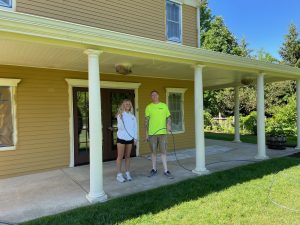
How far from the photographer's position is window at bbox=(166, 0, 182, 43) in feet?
27.2

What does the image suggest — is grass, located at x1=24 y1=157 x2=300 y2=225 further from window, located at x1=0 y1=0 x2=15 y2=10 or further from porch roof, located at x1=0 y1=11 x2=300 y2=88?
window, located at x1=0 y1=0 x2=15 y2=10

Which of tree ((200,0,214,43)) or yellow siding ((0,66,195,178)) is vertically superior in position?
tree ((200,0,214,43))

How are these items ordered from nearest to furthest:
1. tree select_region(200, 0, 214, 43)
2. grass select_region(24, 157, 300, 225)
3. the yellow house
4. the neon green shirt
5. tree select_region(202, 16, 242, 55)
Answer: grass select_region(24, 157, 300, 225) < the yellow house < the neon green shirt < tree select_region(202, 16, 242, 55) < tree select_region(200, 0, 214, 43)

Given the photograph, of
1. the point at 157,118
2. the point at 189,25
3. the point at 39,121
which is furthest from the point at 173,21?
the point at 39,121

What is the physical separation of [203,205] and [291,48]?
24270 millimetres

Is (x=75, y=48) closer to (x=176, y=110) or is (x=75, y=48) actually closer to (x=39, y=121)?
(x=39, y=121)

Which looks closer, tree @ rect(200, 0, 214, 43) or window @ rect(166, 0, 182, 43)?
window @ rect(166, 0, 182, 43)

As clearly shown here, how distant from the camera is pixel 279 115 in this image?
14.9 m

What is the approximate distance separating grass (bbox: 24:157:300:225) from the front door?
278 cm

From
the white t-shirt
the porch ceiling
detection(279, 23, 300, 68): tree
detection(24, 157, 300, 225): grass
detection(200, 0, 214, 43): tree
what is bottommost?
detection(24, 157, 300, 225): grass

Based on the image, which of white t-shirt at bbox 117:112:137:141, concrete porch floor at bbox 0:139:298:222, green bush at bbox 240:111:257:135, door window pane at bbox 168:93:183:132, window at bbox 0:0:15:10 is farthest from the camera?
green bush at bbox 240:111:257:135

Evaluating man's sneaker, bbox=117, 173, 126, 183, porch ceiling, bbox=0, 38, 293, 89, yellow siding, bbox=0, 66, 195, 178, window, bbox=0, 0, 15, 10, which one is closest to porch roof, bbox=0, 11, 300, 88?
porch ceiling, bbox=0, 38, 293, 89

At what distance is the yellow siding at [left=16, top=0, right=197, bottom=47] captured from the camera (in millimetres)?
6069

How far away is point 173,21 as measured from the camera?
8391mm
